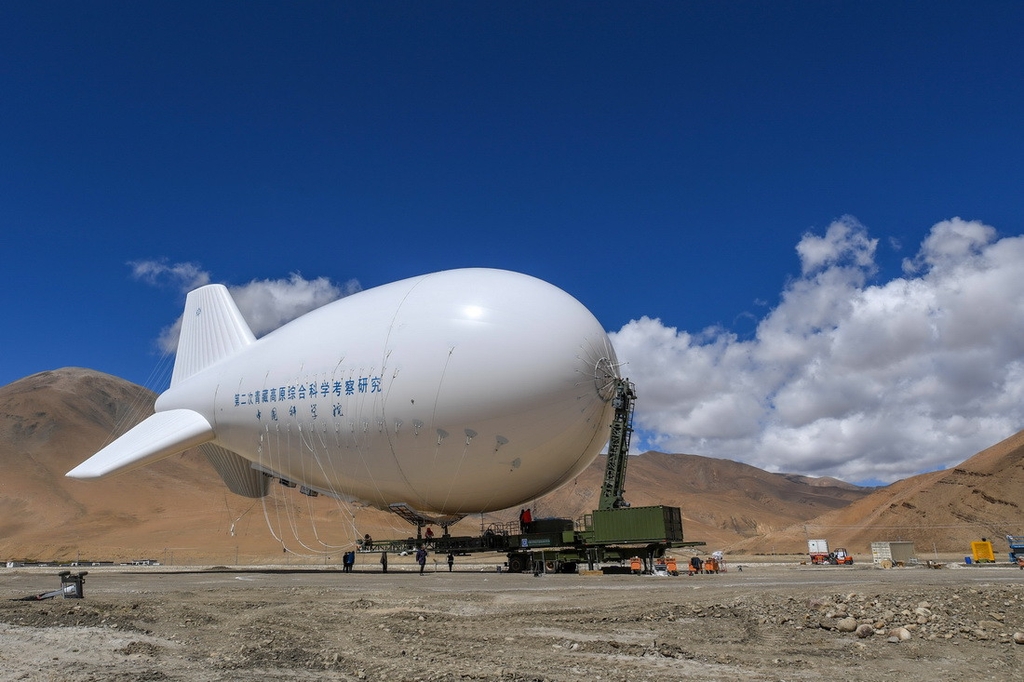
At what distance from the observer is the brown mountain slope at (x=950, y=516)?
47.7 meters

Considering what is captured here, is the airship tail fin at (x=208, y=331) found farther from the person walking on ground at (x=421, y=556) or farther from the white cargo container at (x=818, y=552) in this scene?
the white cargo container at (x=818, y=552)

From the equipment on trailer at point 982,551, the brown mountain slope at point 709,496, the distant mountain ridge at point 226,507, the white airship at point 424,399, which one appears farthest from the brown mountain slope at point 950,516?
the white airship at point 424,399

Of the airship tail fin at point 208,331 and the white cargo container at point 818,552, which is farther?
the white cargo container at point 818,552

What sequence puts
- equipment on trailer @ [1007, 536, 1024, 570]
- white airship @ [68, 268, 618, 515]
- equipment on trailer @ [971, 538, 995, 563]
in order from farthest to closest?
equipment on trailer @ [971, 538, 995, 563]
equipment on trailer @ [1007, 536, 1024, 570]
white airship @ [68, 268, 618, 515]

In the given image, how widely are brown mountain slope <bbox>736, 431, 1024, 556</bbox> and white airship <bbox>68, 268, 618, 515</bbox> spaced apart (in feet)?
116

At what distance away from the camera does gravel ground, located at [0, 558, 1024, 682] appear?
24.8ft

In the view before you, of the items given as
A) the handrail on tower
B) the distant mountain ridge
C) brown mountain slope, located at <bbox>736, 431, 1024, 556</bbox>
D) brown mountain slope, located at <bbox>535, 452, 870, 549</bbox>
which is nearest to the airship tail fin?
the distant mountain ridge

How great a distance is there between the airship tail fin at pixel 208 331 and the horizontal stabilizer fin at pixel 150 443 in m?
2.81

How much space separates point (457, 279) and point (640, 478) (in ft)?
413

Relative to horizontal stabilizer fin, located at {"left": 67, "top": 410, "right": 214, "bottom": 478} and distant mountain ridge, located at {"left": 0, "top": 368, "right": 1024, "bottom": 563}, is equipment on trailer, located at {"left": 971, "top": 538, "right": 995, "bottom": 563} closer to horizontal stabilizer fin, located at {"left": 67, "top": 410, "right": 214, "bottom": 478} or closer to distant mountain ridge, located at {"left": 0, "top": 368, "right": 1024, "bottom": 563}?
distant mountain ridge, located at {"left": 0, "top": 368, "right": 1024, "bottom": 563}

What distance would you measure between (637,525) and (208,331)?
66.4ft

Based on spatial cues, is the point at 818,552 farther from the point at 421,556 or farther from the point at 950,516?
the point at 950,516

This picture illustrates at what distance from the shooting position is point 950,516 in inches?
2010

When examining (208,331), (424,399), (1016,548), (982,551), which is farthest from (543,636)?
(982,551)
